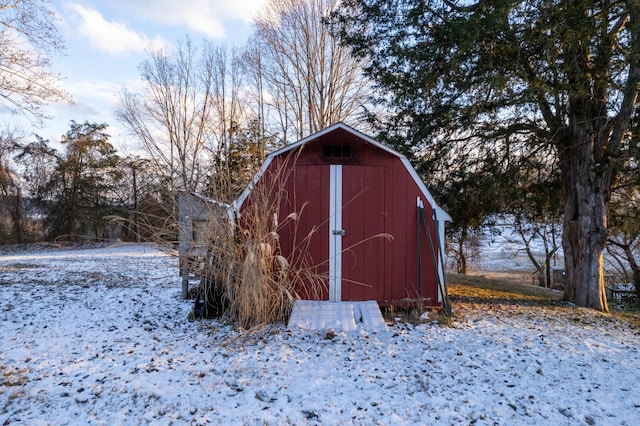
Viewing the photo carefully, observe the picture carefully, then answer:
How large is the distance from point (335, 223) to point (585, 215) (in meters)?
4.42

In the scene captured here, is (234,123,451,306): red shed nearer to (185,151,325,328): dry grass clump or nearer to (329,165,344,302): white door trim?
(329,165,344,302): white door trim

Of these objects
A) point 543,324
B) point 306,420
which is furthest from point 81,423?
point 543,324

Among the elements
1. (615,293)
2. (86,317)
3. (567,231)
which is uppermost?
(567,231)

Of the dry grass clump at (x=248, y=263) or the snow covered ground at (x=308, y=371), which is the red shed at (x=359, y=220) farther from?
the snow covered ground at (x=308, y=371)

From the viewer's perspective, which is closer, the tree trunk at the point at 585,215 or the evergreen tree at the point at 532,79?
the evergreen tree at the point at 532,79

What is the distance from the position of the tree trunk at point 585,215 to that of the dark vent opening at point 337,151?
12.8 ft

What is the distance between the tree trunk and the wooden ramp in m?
3.99

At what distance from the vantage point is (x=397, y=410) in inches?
110

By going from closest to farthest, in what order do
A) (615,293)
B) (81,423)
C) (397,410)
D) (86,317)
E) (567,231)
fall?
(81,423) → (397,410) → (86,317) → (567,231) → (615,293)

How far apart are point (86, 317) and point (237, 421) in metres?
3.62

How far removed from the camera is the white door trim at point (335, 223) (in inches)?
216

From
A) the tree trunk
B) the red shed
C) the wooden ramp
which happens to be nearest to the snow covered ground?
the wooden ramp

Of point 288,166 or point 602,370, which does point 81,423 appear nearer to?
point 288,166

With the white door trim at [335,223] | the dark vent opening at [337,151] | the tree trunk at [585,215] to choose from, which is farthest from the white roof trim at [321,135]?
the tree trunk at [585,215]
